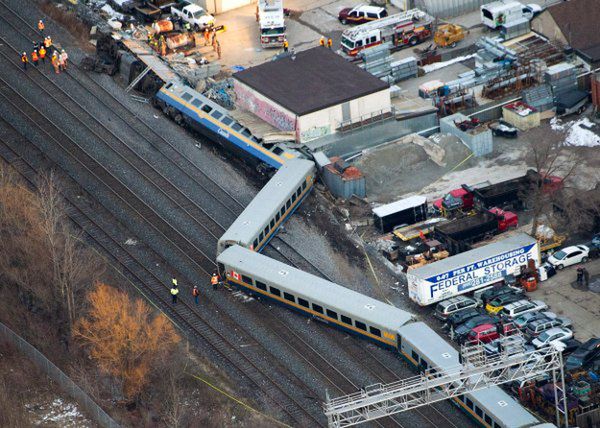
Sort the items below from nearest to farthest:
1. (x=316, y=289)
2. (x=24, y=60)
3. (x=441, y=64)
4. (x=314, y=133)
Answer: (x=316, y=289), (x=314, y=133), (x=24, y=60), (x=441, y=64)

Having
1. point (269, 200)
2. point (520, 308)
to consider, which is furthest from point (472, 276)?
point (269, 200)

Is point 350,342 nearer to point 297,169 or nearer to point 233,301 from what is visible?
point 233,301

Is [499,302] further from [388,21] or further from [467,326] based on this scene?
[388,21]

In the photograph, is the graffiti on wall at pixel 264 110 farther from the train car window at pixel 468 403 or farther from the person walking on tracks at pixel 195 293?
the train car window at pixel 468 403

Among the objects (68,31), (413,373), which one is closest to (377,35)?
(68,31)

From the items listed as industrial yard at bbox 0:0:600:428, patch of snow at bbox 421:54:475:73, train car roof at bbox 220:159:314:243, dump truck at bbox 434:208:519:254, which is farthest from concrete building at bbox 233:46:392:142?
dump truck at bbox 434:208:519:254
